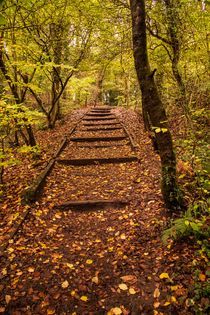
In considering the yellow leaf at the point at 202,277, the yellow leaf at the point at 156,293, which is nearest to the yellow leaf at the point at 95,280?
the yellow leaf at the point at 156,293

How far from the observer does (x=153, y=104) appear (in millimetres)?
4500

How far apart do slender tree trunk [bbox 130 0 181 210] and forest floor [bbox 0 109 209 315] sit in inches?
19.1

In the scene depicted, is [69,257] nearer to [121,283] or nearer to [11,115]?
[121,283]

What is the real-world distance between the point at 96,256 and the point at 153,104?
2687 millimetres

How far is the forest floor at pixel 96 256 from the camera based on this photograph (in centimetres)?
343

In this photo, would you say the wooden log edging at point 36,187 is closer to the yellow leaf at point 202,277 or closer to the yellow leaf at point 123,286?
the yellow leaf at point 123,286

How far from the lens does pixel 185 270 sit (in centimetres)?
363

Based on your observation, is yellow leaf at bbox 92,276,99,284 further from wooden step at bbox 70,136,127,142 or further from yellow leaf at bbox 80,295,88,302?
wooden step at bbox 70,136,127,142

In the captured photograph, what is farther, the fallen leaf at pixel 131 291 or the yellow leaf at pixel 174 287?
the fallen leaf at pixel 131 291

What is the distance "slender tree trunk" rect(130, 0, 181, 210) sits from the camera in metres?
4.25

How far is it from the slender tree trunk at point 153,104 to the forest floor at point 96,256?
48cm

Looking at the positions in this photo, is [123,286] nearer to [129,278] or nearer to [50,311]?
[129,278]

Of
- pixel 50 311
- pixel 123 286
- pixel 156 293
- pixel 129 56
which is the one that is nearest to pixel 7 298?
pixel 50 311

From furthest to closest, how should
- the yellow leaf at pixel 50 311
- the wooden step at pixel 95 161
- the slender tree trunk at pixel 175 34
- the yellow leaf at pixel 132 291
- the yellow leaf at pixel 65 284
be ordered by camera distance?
the wooden step at pixel 95 161, the slender tree trunk at pixel 175 34, the yellow leaf at pixel 65 284, the yellow leaf at pixel 132 291, the yellow leaf at pixel 50 311
